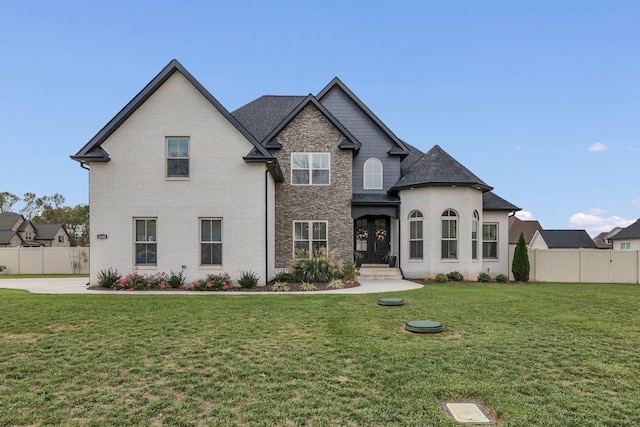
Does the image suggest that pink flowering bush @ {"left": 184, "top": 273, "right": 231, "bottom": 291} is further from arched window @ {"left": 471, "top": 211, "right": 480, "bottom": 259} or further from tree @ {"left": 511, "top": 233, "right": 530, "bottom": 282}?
tree @ {"left": 511, "top": 233, "right": 530, "bottom": 282}

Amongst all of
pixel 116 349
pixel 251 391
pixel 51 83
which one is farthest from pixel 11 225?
pixel 251 391

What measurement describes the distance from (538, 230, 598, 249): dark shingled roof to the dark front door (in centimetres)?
2789

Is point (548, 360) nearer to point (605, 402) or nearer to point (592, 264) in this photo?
point (605, 402)

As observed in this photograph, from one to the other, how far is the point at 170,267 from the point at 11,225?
4945 cm

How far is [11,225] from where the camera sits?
47.6 meters

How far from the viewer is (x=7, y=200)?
6419 centimetres

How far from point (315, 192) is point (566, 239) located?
3418cm

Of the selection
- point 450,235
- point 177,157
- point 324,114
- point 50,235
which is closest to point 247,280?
point 177,157

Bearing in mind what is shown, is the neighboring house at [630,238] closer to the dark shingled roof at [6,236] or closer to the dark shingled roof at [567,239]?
the dark shingled roof at [567,239]

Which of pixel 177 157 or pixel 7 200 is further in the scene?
pixel 7 200

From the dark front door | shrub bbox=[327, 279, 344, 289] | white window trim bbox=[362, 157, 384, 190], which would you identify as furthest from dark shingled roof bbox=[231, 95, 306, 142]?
shrub bbox=[327, 279, 344, 289]

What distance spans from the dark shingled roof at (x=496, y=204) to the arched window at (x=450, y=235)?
2.25 m

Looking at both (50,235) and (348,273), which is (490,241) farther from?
(50,235)

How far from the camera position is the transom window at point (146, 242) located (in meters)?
13.9
